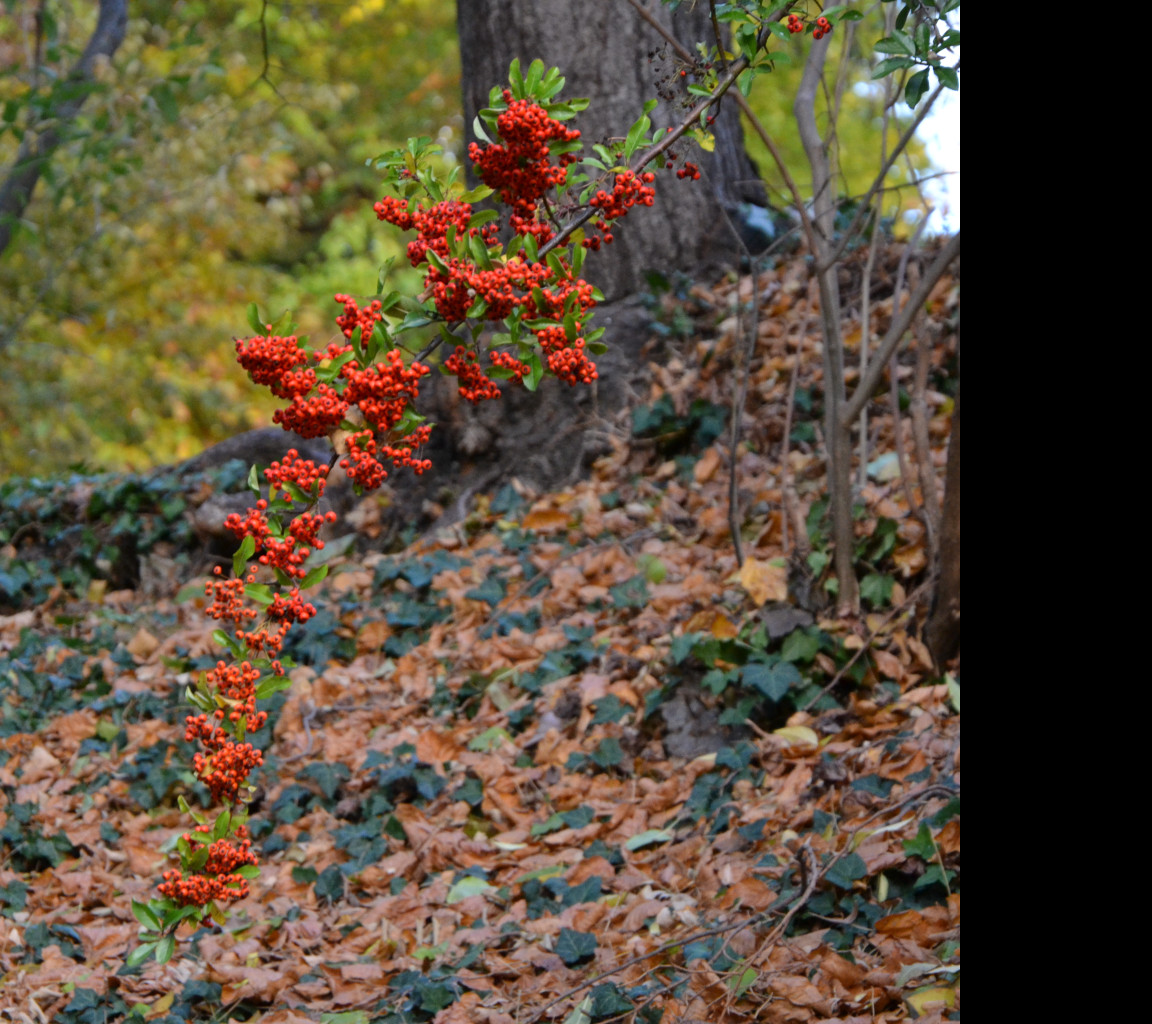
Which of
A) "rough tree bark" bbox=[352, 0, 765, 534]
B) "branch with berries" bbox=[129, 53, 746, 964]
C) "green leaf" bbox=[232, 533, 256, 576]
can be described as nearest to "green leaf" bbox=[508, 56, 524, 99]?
"branch with berries" bbox=[129, 53, 746, 964]

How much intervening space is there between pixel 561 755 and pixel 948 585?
119 centimetres

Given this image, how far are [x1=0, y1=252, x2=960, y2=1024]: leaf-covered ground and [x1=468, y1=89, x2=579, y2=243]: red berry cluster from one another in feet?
4.04

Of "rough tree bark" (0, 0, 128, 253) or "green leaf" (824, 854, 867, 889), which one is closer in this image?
"green leaf" (824, 854, 867, 889)

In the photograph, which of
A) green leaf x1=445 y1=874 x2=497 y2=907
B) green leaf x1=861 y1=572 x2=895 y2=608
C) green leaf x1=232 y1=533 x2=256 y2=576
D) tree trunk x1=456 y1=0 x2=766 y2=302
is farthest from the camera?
tree trunk x1=456 y1=0 x2=766 y2=302

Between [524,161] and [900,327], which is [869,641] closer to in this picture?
[900,327]

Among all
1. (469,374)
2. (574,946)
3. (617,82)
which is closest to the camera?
(469,374)

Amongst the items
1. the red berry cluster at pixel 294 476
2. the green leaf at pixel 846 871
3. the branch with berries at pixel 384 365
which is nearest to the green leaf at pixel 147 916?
the branch with berries at pixel 384 365

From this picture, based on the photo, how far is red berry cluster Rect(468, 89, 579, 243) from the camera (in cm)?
158

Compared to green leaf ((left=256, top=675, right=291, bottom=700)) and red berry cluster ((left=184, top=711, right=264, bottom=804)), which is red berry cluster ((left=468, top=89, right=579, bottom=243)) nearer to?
green leaf ((left=256, top=675, right=291, bottom=700))

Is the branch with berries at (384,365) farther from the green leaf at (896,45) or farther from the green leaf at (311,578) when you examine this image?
the green leaf at (896,45)

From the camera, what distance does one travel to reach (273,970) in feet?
7.73

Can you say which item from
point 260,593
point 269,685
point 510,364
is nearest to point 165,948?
point 269,685

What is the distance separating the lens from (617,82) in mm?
4465
